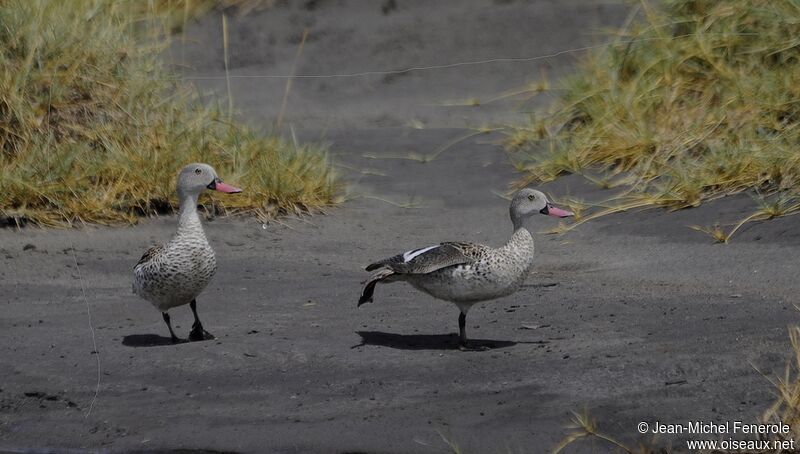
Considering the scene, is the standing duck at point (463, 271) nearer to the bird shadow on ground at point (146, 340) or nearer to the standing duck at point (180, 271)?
the standing duck at point (180, 271)

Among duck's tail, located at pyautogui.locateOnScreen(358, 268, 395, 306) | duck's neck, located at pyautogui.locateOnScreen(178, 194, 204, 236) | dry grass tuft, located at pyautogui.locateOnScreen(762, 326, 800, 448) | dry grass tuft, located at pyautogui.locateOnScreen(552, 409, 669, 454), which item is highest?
duck's neck, located at pyautogui.locateOnScreen(178, 194, 204, 236)

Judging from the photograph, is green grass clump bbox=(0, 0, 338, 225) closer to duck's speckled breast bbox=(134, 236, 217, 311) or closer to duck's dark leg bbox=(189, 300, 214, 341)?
duck's speckled breast bbox=(134, 236, 217, 311)

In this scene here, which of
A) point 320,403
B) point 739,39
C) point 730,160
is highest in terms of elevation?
point 739,39

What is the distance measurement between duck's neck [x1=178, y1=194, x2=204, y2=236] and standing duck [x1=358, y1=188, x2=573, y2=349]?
95cm

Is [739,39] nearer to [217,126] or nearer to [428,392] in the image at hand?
[217,126]

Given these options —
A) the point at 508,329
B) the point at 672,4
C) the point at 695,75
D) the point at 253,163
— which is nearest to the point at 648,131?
the point at 695,75

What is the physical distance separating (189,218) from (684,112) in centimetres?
471

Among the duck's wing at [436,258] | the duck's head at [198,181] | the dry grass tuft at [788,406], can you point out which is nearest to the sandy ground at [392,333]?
the dry grass tuft at [788,406]

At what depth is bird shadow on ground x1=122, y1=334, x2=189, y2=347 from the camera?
6750 mm

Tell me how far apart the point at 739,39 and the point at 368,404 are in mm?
6006

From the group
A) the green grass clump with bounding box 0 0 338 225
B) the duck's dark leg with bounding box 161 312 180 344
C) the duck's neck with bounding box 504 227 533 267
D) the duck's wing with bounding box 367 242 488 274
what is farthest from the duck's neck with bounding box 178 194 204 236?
the green grass clump with bounding box 0 0 338 225

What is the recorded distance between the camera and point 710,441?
514 cm

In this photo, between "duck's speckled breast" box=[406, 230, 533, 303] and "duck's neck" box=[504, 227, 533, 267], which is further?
"duck's neck" box=[504, 227, 533, 267]

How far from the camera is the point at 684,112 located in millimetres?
10258
